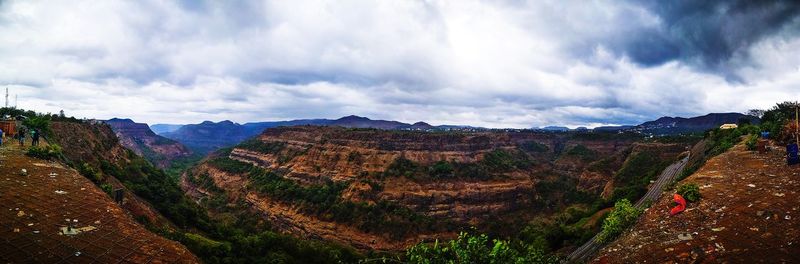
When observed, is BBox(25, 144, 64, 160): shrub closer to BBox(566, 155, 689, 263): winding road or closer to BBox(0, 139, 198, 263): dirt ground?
BBox(0, 139, 198, 263): dirt ground

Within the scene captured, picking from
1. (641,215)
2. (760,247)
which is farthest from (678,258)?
(641,215)

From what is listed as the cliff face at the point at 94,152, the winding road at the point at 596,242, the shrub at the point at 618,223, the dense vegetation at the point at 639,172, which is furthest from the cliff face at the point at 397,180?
the shrub at the point at 618,223

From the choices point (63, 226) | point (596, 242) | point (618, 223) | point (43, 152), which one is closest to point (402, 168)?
point (596, 242)

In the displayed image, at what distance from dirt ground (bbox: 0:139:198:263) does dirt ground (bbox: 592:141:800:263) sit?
2013 centimetres

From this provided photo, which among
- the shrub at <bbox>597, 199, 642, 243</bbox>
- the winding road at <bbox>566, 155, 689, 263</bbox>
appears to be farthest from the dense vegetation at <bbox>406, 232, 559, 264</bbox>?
the shrub at <bbox>597, 199, 642, 243</bbox>

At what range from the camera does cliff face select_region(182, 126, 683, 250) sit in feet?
260

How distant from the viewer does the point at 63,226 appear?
616 inches

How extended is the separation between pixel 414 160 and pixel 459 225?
80.5 ft

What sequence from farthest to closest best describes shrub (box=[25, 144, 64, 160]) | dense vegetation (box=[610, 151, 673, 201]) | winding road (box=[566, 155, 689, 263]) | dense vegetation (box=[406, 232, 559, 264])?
dense vegetation (box=[610, 151, 673, 201]), winding road (box=[566, 155, 689, 263]), shrub (box=[25, 144, 64, 160]), dense vegetation (box=[406, 232, 559, 264])

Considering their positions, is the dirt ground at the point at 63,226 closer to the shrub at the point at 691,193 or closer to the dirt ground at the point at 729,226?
the dirt ground at the point at 729,226

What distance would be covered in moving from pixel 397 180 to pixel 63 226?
76557 millimetres

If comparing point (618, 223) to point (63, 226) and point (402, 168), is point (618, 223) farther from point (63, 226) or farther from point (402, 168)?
point (402, 168)

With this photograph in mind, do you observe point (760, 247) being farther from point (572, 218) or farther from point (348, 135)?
point (348, 135)

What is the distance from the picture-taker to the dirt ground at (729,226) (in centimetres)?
1412
